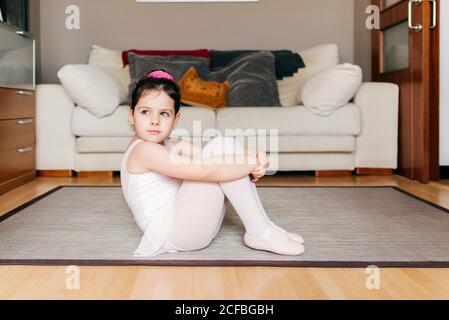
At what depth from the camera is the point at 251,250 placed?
6.21 feet

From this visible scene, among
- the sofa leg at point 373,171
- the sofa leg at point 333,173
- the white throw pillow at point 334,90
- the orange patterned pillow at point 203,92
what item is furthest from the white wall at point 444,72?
the orange patterned pillow at point 203,92

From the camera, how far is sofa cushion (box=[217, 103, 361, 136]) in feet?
12.7

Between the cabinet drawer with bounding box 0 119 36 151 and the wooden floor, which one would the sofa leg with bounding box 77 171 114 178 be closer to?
the cabinet drawer with bounding box 0 119 36 151

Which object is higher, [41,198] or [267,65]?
[267,65]

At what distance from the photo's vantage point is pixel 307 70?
460 centimetres

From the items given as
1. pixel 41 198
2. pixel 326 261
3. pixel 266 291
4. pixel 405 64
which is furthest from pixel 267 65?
pixel 266 291

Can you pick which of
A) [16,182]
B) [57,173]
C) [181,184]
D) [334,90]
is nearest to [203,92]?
[334,90]

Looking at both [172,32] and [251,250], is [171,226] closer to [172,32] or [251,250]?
[251,250]

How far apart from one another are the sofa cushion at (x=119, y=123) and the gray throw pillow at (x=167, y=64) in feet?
1.54

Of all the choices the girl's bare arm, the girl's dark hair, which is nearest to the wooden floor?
the girl's bare arm

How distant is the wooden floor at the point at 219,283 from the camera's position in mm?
1476

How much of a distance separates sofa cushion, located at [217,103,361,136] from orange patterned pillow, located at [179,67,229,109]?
19cm

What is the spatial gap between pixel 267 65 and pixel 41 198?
6.87ft

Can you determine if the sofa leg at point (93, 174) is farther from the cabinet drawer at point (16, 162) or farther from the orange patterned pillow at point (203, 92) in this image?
the orange patterned pillow at point (203, 92)
